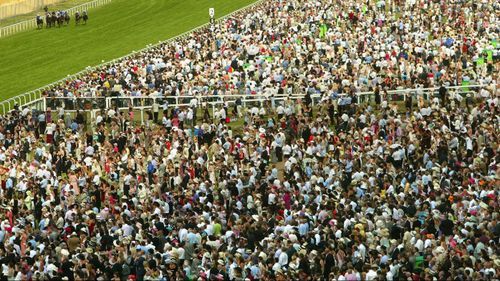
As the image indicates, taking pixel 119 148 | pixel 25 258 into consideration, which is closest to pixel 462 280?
pixel 25 258

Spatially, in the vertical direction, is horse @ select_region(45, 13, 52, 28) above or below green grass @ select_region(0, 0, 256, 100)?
above

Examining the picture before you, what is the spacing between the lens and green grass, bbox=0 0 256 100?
71562 millimetres

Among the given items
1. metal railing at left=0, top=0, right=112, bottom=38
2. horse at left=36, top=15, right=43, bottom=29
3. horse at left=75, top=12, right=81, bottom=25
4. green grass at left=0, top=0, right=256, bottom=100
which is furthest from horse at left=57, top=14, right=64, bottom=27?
metal railing at left=0, top=0, right=112, bottom=38

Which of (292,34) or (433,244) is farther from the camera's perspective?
(292,34)

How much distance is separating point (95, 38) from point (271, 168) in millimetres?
40250

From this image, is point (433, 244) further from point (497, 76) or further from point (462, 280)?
point (497, 76)

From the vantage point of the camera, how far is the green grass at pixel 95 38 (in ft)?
235

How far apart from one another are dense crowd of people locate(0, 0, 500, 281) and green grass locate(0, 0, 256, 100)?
32.0ft

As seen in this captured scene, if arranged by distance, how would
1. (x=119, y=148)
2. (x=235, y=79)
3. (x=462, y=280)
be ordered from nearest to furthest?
(x=462, y=280), (x=119, y=148), (x=235, y=79)

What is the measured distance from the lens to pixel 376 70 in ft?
184

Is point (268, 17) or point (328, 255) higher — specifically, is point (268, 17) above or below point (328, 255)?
above

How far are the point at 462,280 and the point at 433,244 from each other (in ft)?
7.72

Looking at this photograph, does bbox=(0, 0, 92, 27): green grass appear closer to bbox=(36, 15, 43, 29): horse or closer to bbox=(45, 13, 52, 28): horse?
bbox=(36, 15, 43, 29): horse

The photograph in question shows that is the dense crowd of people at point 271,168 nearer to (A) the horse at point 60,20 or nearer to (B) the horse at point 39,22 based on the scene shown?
(A) the horse at point 60,20
